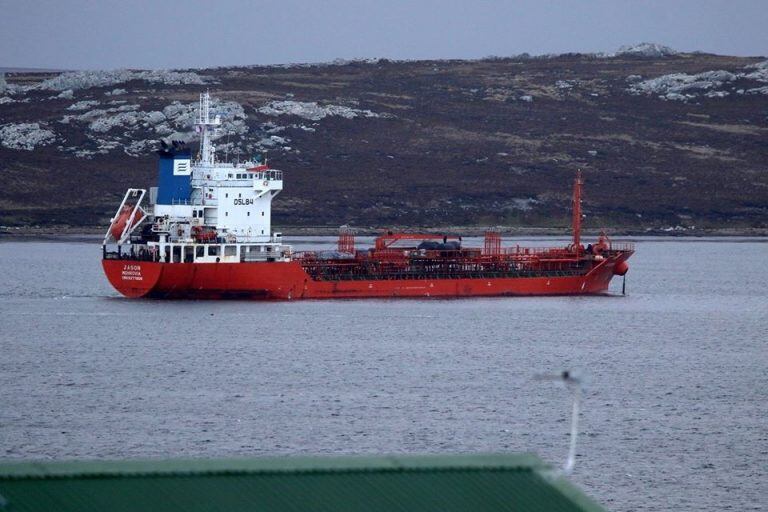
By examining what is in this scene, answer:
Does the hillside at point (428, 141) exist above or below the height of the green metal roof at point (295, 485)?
above

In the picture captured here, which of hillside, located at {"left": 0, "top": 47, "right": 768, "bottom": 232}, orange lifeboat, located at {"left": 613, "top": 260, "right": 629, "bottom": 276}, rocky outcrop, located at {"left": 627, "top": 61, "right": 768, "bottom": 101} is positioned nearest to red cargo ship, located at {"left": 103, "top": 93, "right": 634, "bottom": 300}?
orange lifeboat, located at {"left": 613, "top": 260, "right": 629, "bottom": 276}

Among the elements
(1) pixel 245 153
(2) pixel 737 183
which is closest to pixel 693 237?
(2) pixel 737 183

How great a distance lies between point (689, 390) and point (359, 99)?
11627 cm

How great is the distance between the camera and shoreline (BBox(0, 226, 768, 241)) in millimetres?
109062

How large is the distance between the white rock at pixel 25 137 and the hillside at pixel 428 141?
17 centimetres

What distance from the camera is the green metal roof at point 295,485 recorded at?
49.7ft

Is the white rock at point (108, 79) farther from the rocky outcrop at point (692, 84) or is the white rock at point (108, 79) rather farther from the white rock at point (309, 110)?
the rocky outcrop at point (692, 84)

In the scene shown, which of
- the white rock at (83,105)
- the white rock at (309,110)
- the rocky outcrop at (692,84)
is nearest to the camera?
the white rock at (83,105)

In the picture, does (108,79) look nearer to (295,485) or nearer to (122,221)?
(122,221)

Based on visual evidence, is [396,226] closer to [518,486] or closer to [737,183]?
[737,183]

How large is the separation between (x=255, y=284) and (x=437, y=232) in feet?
193

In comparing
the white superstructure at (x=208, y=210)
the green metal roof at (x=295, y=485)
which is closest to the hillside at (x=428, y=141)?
the white superstructure at (x=208, y=210)

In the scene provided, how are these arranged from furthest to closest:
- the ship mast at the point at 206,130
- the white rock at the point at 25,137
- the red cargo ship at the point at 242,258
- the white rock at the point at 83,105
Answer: the white rock at the point at 83,105 < the white rock at the point at 25,137 < the ship mast at the point at 206,130 < the red cargo ship at the point at 242,258

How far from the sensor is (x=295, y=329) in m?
50.2
